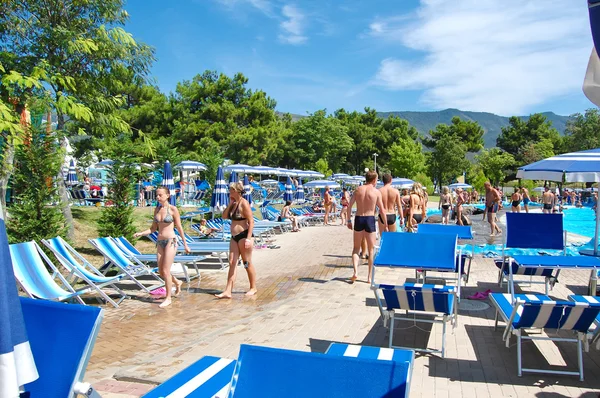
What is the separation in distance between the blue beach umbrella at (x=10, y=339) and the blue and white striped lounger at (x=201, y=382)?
0.75 meters

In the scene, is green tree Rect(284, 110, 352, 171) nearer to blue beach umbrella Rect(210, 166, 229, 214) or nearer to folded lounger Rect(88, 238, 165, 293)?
blue beach umbrella Rect(210, 166, 229, 214)

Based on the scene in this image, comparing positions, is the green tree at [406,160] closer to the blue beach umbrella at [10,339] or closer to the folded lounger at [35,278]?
the folded lounger at [35,278]

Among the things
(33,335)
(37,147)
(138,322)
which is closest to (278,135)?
(37,147)

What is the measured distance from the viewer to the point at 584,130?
4622cm

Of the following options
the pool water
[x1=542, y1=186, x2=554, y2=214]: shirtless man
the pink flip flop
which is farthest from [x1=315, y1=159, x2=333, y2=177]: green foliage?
the pink flip flop

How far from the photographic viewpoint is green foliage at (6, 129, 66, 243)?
7.57 metres

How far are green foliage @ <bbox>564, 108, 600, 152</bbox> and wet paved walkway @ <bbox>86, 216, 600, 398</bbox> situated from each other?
44.7 m

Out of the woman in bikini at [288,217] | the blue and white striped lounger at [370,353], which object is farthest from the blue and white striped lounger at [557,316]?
the woman in bikini at [288,217]

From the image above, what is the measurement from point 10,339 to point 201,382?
1.18 metres

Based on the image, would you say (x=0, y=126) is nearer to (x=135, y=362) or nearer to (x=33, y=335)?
(x=135, y=362)

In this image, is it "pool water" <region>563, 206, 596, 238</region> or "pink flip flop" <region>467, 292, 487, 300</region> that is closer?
"pink flip flop" <region>467, 292, 487, 300</region>

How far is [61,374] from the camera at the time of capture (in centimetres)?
226

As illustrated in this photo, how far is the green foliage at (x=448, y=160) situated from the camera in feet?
185

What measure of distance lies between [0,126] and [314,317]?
3849 mm
